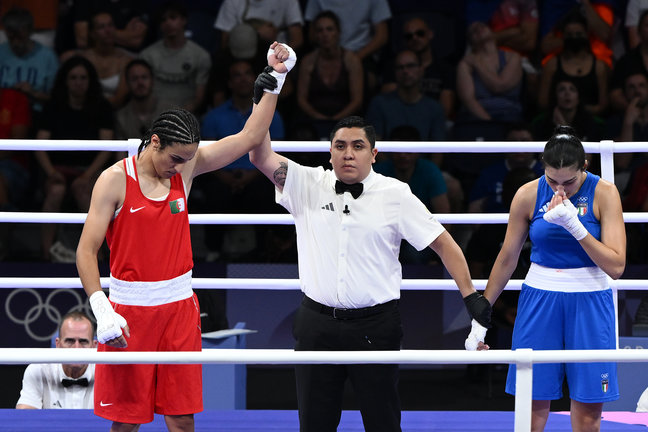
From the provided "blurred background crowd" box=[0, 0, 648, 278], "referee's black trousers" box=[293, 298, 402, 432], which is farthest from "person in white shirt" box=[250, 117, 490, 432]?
"blurred background crowd" box=[0, 0, 648, 278]

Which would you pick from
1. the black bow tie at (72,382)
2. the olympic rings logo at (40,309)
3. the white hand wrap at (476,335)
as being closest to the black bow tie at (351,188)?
the white hand wrap at (476,335)

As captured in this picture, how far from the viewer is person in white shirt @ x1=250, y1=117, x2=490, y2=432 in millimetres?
2863

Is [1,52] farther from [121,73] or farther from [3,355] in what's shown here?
[3,355]

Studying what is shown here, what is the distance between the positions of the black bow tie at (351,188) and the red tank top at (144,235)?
47cm

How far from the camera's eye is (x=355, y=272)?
9.42ft

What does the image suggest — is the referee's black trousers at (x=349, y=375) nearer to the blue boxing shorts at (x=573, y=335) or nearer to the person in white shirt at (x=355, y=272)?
the person in white shirt at (x=355, y=272)

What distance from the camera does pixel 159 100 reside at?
672 cm

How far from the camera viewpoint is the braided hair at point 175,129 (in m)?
2.86

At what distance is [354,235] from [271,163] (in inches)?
Answer: 14.6

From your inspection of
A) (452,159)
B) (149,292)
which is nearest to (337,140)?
(149,292)

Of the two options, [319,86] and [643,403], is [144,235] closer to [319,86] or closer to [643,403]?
[643,403]

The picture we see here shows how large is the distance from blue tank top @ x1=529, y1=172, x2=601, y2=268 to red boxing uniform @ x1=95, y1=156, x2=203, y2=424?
1.14m

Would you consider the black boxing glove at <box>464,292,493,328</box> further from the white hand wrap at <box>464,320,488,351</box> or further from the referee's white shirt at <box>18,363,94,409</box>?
the referee's white shirt at <box>18,363,94,409</box>

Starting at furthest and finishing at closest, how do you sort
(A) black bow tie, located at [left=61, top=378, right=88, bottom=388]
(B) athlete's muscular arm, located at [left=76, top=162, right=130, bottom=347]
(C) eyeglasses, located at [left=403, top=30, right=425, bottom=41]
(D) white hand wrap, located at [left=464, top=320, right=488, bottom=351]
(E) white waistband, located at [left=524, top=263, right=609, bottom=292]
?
1. (C) eyeglasses, located at [left=403, top=30, right=425, bottom=41]
2. (A) black bow tie, located at [left=61, top=378, right=88, bottom=388]
3. (E) white waistband, located at [left=524, top=263, right=609, bottom=292]
4. (D) white hand wrap, located at [left=464, top=320, right=488, bottom=351]
5. (B) athlete's muscular arm, located at [left=76, top=162, right=130, bottom=347]
